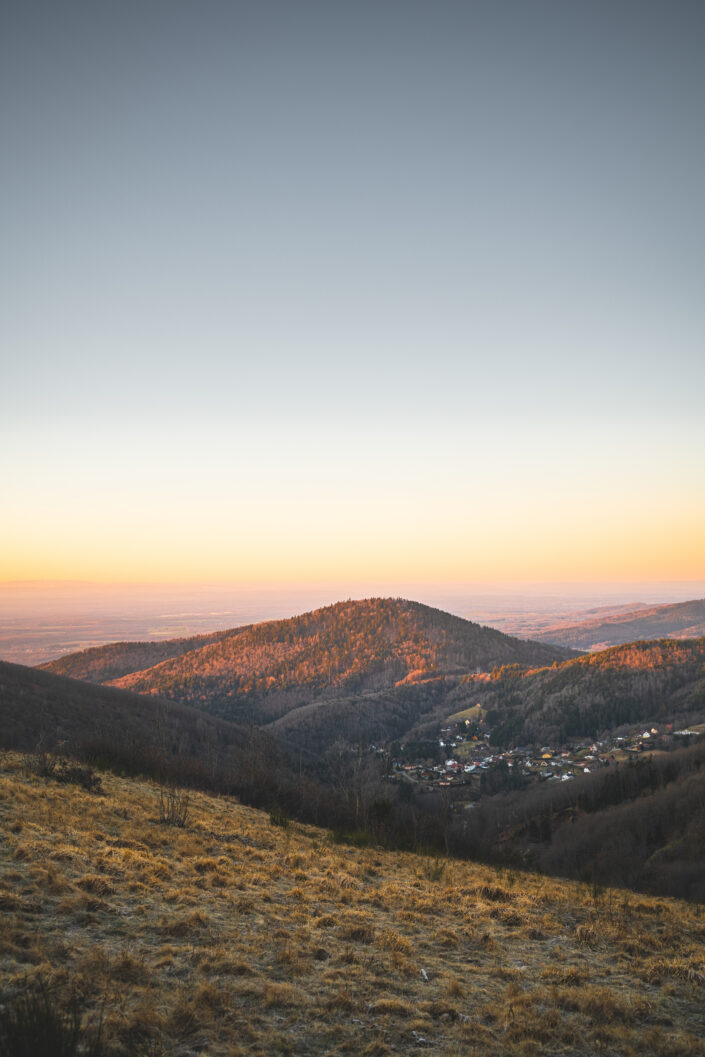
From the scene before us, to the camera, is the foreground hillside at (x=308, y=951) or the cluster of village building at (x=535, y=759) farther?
the cluster of village building at (x=535, y=759)

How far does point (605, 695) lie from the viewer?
16438 centimetres

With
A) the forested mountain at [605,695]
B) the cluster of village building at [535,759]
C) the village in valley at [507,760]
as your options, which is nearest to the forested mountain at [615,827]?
the village in valley at [507,760]

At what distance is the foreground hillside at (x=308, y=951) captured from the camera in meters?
6.76

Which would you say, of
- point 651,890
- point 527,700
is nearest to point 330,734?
point 527,700

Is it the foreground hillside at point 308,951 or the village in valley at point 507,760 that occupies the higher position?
the foreground hillside at point 308,951

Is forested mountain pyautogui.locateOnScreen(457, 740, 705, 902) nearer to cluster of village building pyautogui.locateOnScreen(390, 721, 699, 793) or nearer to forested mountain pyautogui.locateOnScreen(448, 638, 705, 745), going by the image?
cluster of village building pyautogui.locateOnScreen(390, 721, 699, 793)

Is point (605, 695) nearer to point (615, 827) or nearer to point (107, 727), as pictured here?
point (615, 827)

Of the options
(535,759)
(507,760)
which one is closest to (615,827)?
(507,760)

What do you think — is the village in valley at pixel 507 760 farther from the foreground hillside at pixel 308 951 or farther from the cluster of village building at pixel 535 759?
the foreground hillside at pixel 308 951

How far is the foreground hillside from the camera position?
266 inches

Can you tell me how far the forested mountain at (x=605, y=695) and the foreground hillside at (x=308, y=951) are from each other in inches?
5916

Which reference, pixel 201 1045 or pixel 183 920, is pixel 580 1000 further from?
pixel 183 920

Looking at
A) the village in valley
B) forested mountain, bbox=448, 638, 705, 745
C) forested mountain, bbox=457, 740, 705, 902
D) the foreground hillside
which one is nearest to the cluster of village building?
the village in valley

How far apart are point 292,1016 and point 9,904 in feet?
17.5
